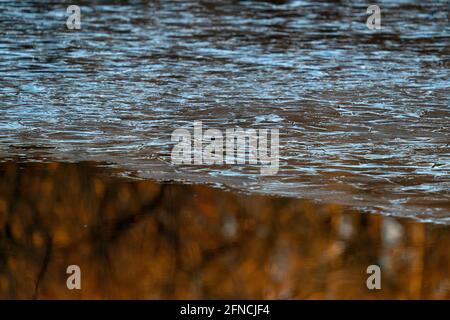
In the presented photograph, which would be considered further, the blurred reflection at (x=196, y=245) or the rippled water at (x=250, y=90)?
the rippled water at (x=250, y=90)

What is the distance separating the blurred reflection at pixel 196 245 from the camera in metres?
3.77

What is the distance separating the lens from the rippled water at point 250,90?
198 inches

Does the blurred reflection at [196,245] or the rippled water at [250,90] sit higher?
the rippled water at [250,90]

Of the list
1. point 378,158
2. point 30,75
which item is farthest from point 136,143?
point 30,75

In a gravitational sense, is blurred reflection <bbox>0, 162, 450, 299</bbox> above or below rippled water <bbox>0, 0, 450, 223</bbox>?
below

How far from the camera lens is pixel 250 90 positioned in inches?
282

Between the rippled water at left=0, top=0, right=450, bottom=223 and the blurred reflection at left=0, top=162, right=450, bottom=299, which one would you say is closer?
the blurred reflection at left=0, top=162, right=450, bottom=299

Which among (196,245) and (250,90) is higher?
(250,90)

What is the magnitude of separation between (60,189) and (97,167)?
348mm

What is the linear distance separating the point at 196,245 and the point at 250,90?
3.15 m

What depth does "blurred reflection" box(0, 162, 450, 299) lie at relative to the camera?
377 centimetres

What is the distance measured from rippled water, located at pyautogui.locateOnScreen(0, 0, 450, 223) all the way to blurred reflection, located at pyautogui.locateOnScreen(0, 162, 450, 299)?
0.24 m

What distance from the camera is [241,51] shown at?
28.7 feet

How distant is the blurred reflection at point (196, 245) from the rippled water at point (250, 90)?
9.5 inches
